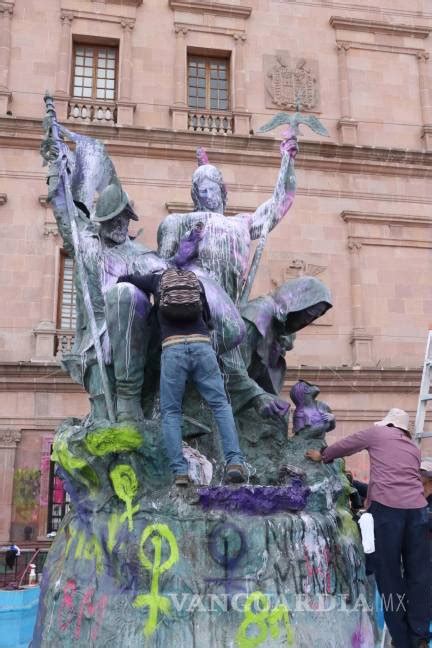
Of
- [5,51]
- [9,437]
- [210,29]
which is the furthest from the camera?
[210,29]

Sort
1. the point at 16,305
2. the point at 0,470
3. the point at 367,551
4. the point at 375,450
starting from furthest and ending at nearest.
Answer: the point at 16,305
the point at 0,470
the point at 375,450
the point at 367,551

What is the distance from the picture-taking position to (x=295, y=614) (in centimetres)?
273

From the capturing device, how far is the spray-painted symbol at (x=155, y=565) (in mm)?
2693

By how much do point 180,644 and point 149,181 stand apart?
12.5 m

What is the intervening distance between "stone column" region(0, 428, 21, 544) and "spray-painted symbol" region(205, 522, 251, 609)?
10.3 meters

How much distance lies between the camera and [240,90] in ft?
50.3

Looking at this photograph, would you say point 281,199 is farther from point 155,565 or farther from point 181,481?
point 155,565

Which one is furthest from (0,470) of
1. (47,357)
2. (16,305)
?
(16,305)

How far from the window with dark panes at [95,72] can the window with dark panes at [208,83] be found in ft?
6.05

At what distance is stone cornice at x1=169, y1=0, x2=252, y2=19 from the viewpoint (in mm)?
15531

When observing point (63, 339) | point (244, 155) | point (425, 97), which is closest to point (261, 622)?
point (63, 339)

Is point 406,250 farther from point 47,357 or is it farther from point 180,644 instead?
point 180,644

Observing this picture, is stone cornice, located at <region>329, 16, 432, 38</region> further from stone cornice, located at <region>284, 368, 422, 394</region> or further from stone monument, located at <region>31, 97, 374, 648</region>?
stone monument, located at <region>31, 97, 374, 648</region>

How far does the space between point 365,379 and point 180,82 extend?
7.97m
